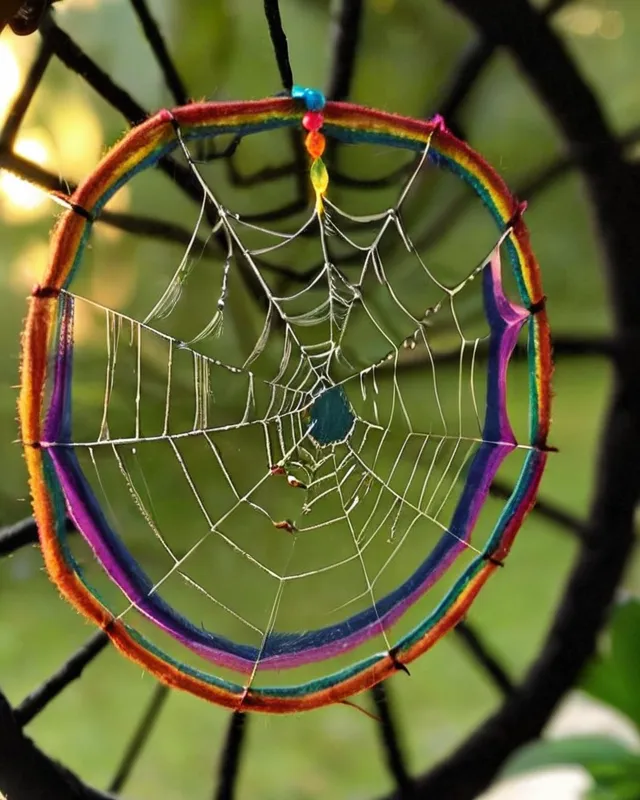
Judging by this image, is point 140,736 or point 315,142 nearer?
point 315,142

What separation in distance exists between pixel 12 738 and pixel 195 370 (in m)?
0.32

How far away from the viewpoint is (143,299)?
0.52 metres

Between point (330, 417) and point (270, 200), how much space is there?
197 millimetres

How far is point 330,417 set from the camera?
1.97 ft

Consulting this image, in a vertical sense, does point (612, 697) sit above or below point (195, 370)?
below

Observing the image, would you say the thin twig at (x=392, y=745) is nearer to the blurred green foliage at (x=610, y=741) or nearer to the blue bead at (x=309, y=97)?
the blurred green foliage at (x=610, y=741)

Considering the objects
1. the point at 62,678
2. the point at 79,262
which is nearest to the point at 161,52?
the point at 79,262

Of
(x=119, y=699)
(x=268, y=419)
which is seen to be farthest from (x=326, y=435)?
(x=119, y=699)

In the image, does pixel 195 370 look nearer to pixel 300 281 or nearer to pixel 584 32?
pixel 300 281

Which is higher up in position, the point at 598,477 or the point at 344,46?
the point at 344,46

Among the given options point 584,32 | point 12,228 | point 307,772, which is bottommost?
point 307,772

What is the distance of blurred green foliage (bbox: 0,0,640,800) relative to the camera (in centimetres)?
50

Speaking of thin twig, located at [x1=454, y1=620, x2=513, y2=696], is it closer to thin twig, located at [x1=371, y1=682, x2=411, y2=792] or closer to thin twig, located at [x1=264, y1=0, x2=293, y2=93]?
thin twig, located at [x1=371, y1=682, x2=411, y2=792]

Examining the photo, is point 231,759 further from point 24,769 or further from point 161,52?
Answer: point 161,52
